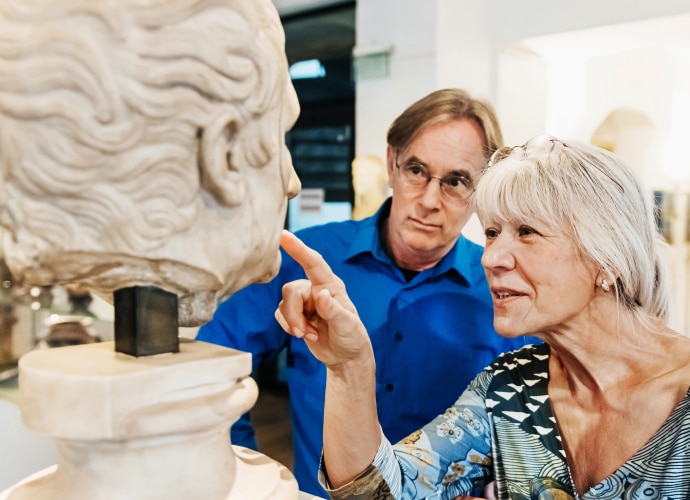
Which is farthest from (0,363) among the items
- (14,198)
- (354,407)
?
(14,198)

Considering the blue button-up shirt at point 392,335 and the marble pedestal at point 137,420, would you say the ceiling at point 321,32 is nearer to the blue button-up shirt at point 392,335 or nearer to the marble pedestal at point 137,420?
the blue button-up shirt at point 392,335

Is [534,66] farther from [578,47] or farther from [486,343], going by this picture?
[486,343]

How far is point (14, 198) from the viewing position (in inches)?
32.3

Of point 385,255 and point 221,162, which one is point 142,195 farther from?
point 385,255

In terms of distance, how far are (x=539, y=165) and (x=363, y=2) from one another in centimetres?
300

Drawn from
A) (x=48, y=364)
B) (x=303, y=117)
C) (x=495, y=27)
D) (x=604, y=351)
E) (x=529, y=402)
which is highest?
(x=495, y=27)

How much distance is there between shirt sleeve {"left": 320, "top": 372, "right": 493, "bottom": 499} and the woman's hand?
0.26m

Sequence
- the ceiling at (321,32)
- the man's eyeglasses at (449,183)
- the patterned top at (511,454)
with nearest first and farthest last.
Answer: the patterned top at (511,454) < the man's eyeglasses at (449,183) < the ceiling at (321,32)

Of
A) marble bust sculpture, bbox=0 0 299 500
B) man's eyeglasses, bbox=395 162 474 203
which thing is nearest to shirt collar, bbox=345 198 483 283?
man's eyeglasses, bbox=395 162 474 203

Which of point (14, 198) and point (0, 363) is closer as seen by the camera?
point (14, 198)

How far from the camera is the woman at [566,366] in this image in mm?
1326

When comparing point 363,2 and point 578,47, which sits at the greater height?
point 363,2

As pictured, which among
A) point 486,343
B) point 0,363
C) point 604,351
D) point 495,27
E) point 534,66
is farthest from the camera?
point 534,66

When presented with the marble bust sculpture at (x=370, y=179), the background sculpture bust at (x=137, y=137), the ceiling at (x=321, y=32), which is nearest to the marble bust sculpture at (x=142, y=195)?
the background sculpture bust at (x=137, y=137)
